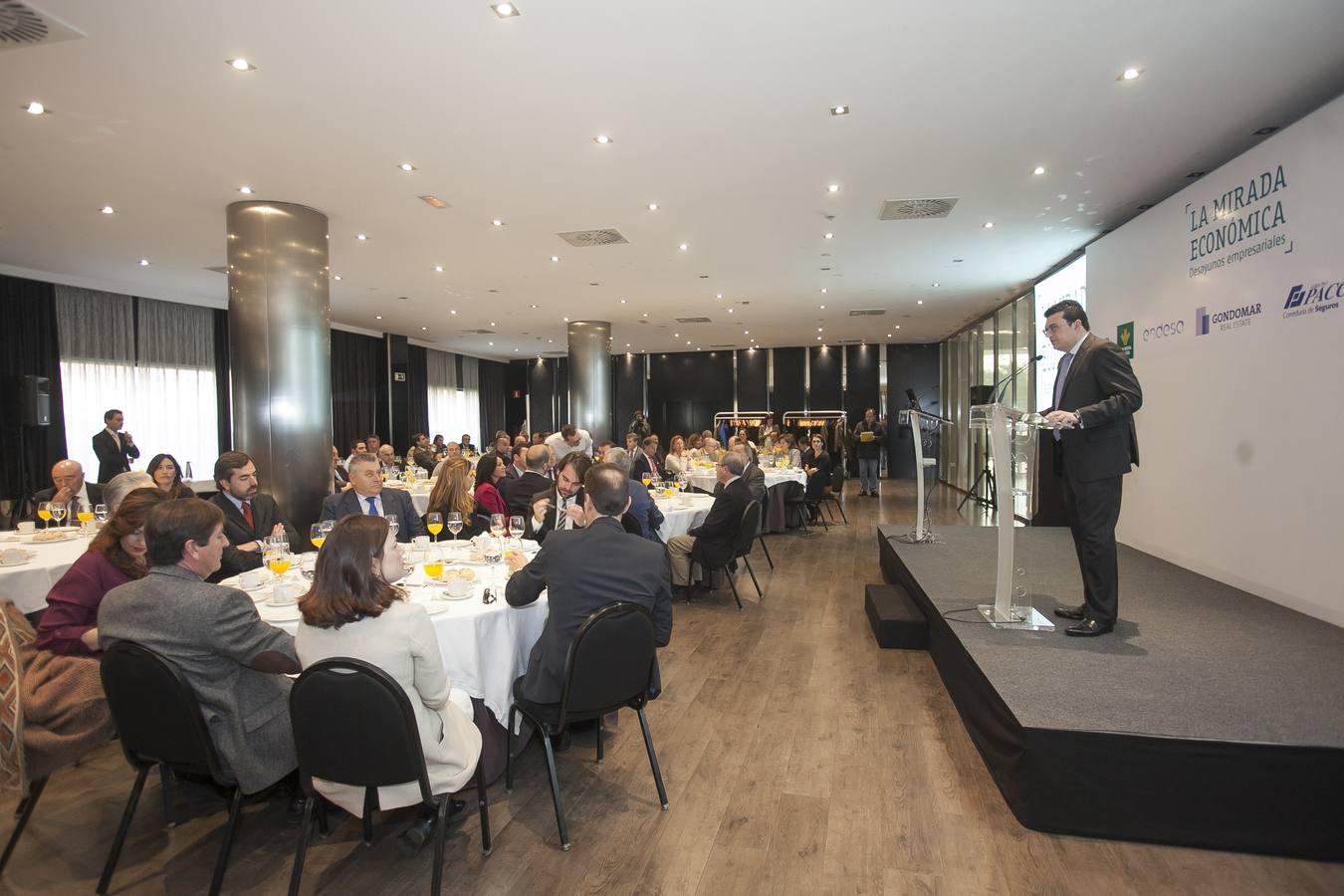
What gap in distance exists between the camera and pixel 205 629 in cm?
231

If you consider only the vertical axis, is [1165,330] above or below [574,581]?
above

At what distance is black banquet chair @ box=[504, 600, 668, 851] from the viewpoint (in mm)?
2650

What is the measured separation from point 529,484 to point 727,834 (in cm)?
336

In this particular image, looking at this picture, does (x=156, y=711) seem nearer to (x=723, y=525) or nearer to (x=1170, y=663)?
(x=723, y=525)

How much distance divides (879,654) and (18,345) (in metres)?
12.8

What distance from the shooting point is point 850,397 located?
21984mm

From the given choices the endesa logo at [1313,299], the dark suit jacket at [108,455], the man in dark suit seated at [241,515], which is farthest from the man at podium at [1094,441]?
the dark suit jacket at [108,455]

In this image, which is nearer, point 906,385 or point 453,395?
point 906,385

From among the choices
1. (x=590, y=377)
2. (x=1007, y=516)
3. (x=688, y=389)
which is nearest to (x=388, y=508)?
(x=1007, y=516)

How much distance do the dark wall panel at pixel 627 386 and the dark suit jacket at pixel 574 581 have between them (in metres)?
21.8

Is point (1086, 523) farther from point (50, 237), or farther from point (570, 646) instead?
point (50, 237)

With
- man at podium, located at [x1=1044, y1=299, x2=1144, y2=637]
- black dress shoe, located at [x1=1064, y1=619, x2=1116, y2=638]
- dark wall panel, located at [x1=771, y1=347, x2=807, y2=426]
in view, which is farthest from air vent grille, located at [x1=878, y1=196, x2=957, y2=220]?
dark wall panel, located at [x1=771, y1=347, x2=807, y2=426]

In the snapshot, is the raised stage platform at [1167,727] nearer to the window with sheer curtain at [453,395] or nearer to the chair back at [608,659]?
the chair back at [608,659]

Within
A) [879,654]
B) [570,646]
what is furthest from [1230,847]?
[570,646]
